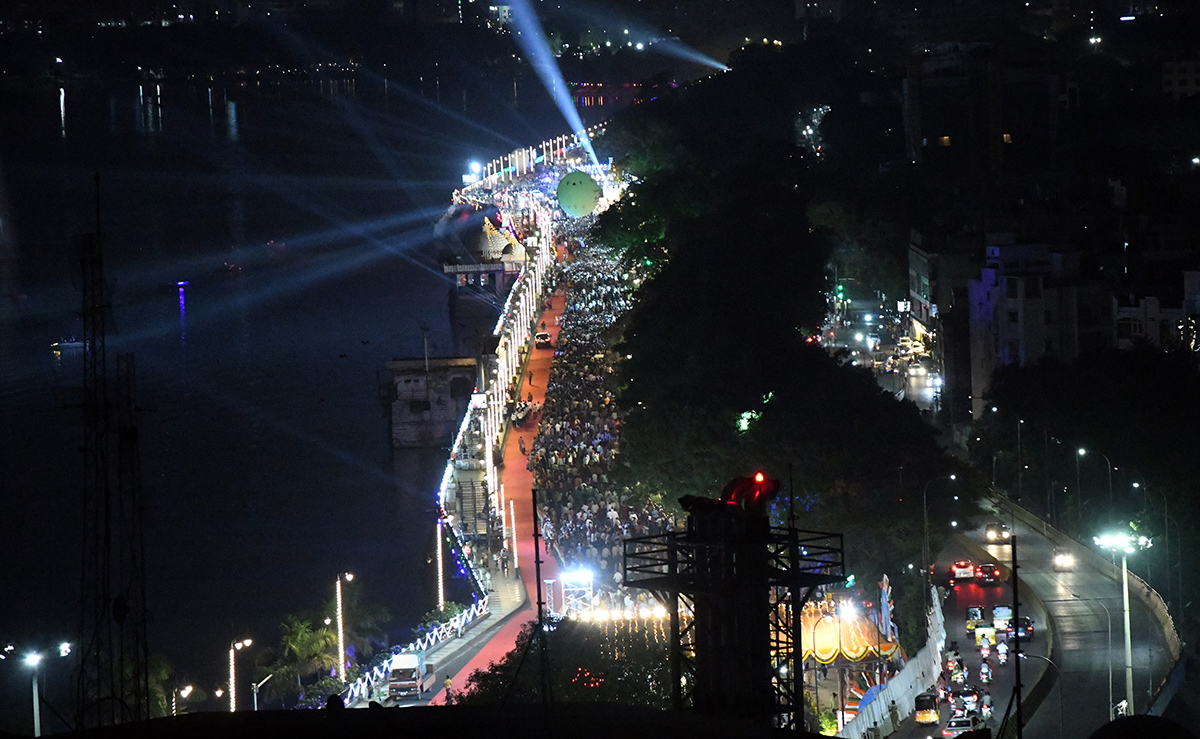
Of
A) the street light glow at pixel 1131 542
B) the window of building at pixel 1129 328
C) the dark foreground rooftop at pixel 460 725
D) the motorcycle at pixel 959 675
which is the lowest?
the motorcycle at pixel 959 675

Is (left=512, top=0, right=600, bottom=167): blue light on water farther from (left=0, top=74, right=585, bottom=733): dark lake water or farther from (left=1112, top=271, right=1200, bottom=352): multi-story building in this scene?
(left=1112, top=271, right=1200, bottom=352): multi-story building

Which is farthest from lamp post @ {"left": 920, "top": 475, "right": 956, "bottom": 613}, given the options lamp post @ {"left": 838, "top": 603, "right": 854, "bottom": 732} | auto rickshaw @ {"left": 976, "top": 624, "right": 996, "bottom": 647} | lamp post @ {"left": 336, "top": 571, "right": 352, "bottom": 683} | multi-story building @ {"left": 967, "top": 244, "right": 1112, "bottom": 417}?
multi-story building @ {"left": 967, "top": 244, "right": 1112, "bottom": 417}

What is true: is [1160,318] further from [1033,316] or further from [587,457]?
[587,457]

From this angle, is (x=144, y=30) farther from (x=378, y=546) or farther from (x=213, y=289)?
(x=378, y=546)

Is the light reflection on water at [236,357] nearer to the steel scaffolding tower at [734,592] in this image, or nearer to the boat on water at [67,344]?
the boat on water at [67,344]

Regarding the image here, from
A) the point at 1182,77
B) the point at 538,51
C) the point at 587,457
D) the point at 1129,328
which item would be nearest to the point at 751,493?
the point at 587,457

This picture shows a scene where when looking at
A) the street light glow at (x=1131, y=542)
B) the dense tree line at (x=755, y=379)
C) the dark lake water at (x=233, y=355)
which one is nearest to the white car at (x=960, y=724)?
the dense tree line at (x=755, y=379)
